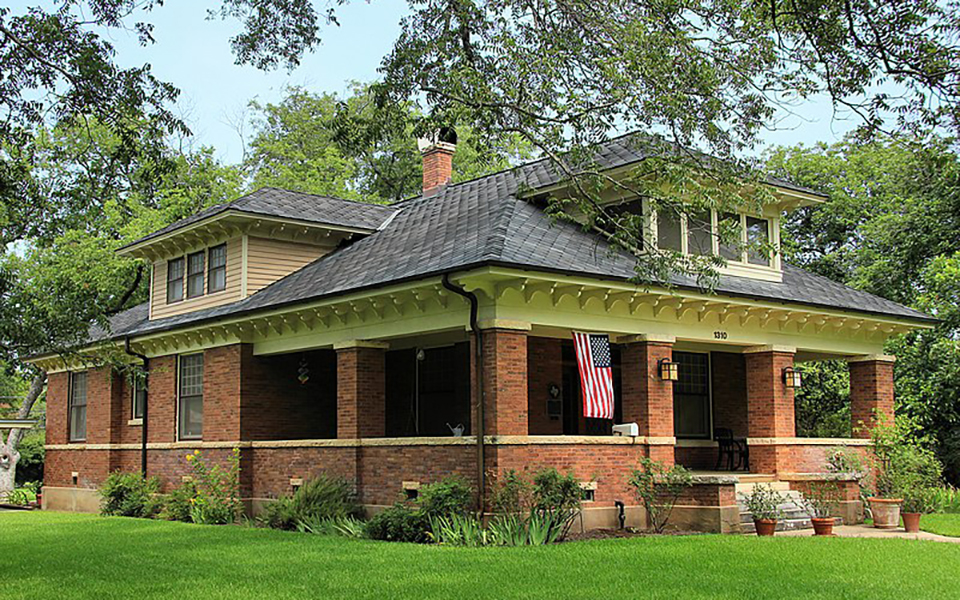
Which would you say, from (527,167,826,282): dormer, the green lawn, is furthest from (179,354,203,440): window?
the green lawn

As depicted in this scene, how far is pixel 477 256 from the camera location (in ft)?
49.1

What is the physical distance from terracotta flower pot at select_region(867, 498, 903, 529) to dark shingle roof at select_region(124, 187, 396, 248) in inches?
455

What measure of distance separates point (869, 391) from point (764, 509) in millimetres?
6333

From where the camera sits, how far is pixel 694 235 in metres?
18.7

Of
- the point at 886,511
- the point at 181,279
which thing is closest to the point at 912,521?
the point at 886,511

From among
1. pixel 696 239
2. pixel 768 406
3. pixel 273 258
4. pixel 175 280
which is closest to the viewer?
pixel 768 406

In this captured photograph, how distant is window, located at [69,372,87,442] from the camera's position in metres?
26.3

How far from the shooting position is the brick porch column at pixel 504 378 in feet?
49.0

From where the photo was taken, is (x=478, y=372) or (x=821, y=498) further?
(x=821, y=498)

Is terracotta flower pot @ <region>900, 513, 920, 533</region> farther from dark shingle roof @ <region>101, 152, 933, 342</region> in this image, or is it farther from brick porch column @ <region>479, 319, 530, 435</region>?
brick porch column @ <region>479, 319, 530, 435</region>

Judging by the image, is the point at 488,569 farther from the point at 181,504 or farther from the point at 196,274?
the point at 196,274

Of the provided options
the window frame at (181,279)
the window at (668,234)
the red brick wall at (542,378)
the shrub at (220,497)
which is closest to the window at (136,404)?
the window frame at (181,279)

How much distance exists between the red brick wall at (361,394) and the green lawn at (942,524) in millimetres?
9116

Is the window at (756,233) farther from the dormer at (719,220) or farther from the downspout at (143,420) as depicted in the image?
the downspout at (143,420)
